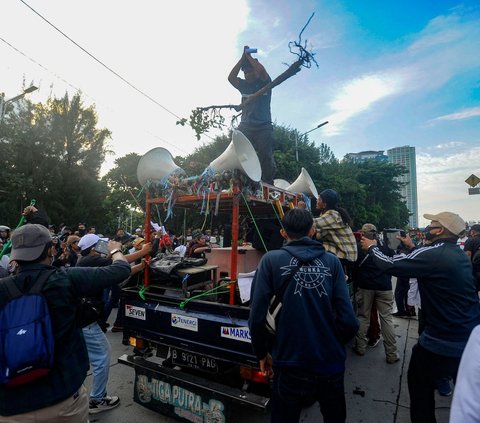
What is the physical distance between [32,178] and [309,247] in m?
21.7

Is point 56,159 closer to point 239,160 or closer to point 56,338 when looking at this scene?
point 239,160

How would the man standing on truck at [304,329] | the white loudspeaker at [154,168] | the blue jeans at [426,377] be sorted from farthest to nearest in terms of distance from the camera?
the white loudspeaker at [154,168] → the blue jeans at [426,377] → the man standing on truck at [304,329]

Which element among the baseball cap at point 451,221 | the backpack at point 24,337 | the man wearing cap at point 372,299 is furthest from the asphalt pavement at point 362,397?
the baseball cap at point 451,221

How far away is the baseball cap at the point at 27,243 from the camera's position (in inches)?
74.6

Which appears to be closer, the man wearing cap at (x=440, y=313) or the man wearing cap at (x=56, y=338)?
the man wearing cap at (x=56, y=338)

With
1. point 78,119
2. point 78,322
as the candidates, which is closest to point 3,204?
point 78,119

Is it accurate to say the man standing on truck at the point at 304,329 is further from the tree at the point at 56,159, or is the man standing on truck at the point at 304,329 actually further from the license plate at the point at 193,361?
the tree at the point at 56,159

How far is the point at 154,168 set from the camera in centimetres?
371

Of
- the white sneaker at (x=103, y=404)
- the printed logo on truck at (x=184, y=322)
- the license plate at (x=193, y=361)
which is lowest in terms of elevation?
the white sneaker at (x=103, y=404)

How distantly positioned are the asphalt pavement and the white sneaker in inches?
2.0

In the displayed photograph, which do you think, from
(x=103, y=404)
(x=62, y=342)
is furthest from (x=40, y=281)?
(x=103, y=404)

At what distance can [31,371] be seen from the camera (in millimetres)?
1703

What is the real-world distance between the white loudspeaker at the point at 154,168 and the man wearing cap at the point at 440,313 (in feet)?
8.78

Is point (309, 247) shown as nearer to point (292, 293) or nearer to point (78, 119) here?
point (292, 293)
